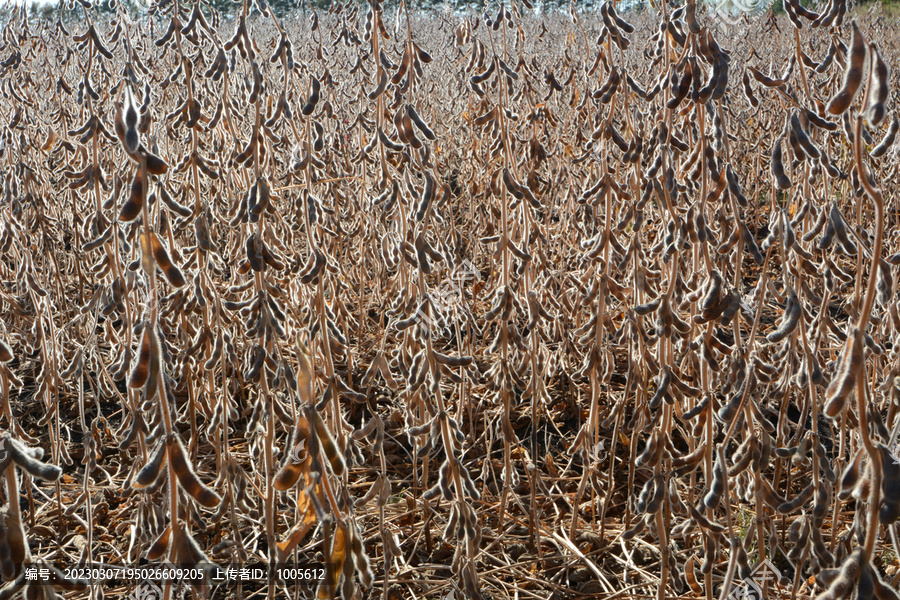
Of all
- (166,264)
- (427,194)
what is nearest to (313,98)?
(427,194)

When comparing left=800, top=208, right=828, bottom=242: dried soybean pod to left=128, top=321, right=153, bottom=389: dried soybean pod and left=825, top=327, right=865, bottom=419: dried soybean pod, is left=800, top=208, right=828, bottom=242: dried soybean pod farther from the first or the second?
left=128, top=321, right=153, bottom=389: dried soybean pod

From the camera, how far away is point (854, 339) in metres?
0.92

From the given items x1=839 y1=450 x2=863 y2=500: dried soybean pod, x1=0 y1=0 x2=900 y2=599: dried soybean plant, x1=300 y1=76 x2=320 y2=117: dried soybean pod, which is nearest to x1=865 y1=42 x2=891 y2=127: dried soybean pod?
x1=0 y1=0 x2=900 y2=599: dried soybean plant

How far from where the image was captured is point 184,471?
3.68 feet

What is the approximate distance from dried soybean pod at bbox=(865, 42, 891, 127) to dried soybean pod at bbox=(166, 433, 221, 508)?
1.06 metres

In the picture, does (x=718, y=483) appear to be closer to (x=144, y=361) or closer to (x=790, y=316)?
(x=790, y=316)

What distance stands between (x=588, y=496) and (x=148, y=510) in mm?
1461

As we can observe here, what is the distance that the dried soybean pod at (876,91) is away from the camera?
2.93 feet

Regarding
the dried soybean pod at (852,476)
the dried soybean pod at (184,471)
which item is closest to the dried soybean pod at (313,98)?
the dried soybean pod at (184,471)

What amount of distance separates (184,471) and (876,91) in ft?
3.62

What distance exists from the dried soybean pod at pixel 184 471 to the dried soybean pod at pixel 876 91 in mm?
1062

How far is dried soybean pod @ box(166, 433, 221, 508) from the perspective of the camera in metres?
1.11

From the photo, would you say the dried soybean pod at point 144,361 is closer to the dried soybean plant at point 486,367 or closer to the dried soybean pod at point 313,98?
the dried soybean plant at point 486,367

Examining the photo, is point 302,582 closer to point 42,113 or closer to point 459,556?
point 459,556
